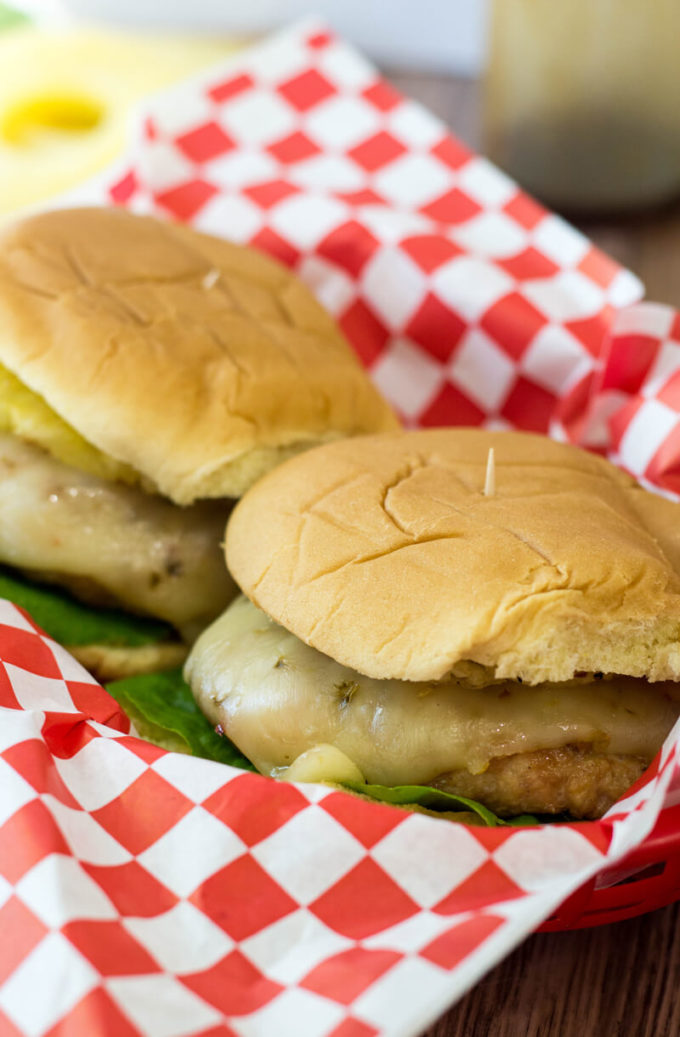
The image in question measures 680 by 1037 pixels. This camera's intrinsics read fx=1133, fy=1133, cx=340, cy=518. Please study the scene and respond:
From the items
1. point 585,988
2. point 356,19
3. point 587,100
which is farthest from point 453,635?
point 356,19

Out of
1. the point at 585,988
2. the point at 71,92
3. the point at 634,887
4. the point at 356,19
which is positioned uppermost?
the point at 356,19

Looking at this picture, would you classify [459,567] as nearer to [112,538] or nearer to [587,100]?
[112,538]

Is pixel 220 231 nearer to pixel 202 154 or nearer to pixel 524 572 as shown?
pixel 202 154

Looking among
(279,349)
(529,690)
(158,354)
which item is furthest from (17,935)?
(279,349)

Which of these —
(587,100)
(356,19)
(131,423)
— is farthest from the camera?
(356,19)

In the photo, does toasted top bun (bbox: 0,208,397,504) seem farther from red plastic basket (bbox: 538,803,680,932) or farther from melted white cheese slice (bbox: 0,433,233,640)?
red plastic basket (bbox: 538,803,680,932)

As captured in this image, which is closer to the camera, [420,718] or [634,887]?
[634,887]

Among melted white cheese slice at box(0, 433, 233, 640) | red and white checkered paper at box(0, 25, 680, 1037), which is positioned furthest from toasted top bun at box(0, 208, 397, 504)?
red and white checkered paper at box(0, 25, 680, 1037)
